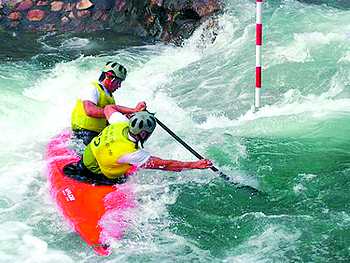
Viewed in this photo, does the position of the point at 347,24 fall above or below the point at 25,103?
above

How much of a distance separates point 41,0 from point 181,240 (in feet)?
27.5

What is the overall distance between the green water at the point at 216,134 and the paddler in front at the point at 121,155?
1.26ft

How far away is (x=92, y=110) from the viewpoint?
609 cm

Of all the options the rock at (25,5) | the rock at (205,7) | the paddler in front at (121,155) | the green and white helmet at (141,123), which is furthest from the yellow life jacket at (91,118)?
the rock at (25,5)

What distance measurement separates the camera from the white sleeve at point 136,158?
5023mm

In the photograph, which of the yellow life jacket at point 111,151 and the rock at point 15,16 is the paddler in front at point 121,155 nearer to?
the yellow life jacket at point 111,151

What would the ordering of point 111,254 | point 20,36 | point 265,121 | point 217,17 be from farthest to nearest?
point 20,36 → point 217,17 → point 265,121 → point 111,254

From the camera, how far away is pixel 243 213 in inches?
209

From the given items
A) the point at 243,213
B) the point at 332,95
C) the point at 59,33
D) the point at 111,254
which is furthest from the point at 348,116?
the point at 59,33

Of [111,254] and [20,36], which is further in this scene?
[20,36]

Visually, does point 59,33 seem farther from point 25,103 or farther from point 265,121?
point 265,121

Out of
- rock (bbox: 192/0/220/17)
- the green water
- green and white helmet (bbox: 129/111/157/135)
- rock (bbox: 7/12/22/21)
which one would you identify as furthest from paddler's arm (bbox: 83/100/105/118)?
rock (bbox: 7/12/22/21)

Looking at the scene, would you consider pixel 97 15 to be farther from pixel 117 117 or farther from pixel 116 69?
pixel 117 117

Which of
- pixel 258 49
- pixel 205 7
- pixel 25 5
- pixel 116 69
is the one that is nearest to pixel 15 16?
pixel 25 5
